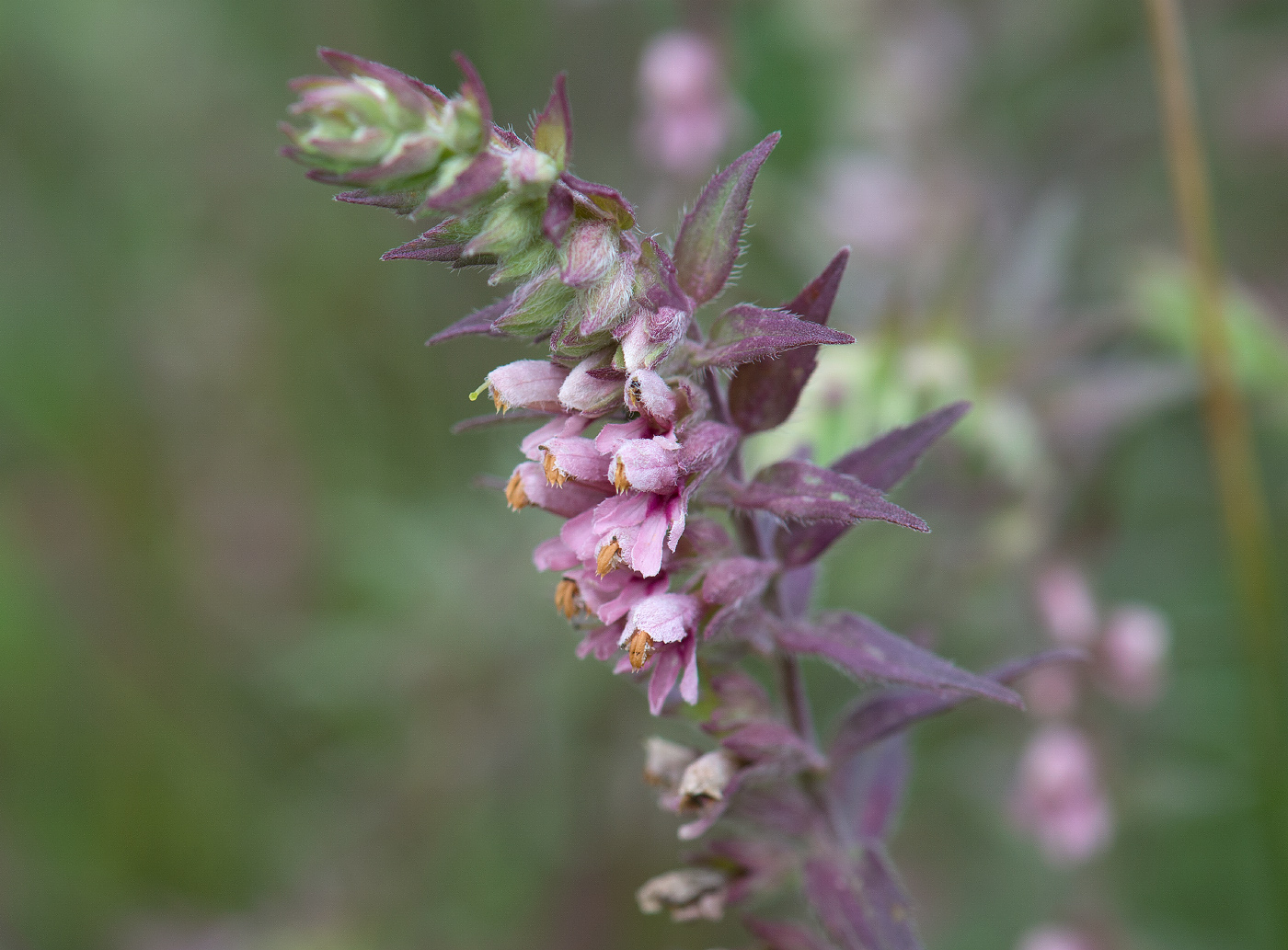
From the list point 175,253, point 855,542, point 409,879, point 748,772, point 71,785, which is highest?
point 175,253

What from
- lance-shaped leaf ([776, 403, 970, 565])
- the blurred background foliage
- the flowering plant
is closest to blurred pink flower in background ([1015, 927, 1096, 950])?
the blurred background foliage

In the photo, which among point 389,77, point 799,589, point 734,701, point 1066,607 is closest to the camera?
point 389,77

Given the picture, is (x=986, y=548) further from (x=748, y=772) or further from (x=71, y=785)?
(x=71, y=785)

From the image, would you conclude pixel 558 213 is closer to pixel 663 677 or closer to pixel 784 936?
pixel 663 677

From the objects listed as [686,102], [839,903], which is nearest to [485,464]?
[686,102]

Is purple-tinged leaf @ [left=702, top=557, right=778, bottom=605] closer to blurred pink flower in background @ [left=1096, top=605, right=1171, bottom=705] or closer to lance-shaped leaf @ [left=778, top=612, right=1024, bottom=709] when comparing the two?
lance-shaped leaf @ [left=778, top=612, right=1024, bottom=709]

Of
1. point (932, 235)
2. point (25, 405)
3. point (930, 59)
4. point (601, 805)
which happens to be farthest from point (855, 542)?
point (25, 405)

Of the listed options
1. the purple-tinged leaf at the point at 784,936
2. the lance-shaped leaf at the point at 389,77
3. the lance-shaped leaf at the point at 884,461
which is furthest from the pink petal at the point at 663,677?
the lance-shaped leaf at the point at 389,77
